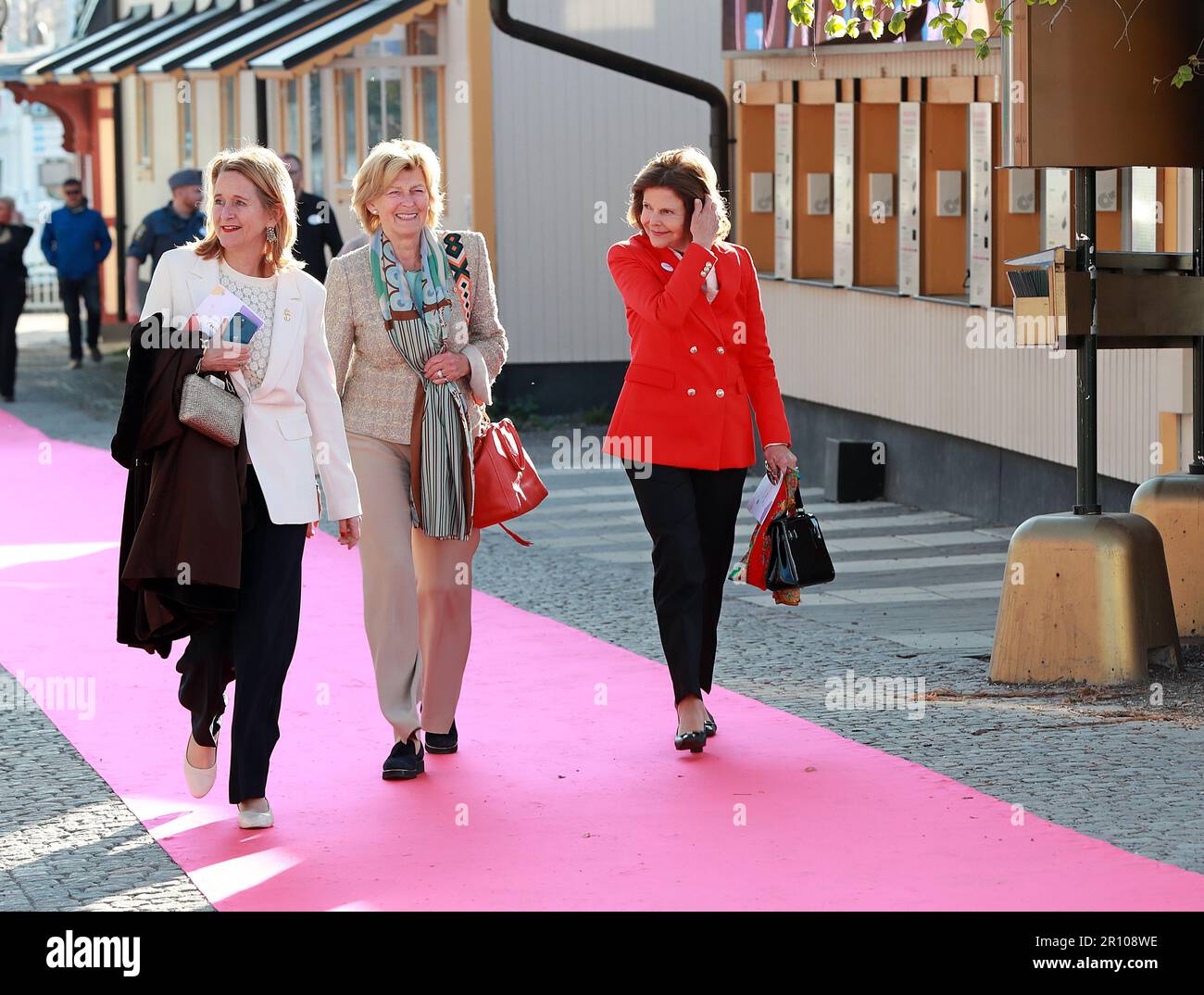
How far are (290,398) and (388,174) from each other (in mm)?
974

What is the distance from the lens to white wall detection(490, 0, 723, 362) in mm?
20625

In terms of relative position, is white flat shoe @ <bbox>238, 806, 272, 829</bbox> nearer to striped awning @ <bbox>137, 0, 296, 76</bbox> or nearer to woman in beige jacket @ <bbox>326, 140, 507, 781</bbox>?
woman in beige jacket @ <bbox>326, 140, 507, 781</bbox>

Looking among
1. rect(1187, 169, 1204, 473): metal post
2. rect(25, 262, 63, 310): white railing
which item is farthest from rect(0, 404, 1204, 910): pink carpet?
rect(25, 262, 63, 310): white railing

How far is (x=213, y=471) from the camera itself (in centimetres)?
634

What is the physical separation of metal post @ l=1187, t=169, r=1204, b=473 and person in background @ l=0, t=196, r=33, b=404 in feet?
50.0

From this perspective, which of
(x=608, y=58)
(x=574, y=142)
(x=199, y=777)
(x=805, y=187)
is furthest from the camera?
(x=574, y=142)

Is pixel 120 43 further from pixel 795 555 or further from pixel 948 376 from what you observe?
pixel 795 555

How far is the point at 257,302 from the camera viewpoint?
21.5 feet

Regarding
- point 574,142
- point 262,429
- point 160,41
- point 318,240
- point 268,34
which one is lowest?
point 262,429

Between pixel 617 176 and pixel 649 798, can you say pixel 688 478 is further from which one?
pixel 617 176

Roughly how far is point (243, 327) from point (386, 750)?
1927 mm

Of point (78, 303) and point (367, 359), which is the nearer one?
point (367, 359)

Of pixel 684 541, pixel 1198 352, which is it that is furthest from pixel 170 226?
pixel 684 541

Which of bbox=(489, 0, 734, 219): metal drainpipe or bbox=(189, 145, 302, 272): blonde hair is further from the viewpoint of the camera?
bbox=(489, 0, 734, 219): metal drainpipe
